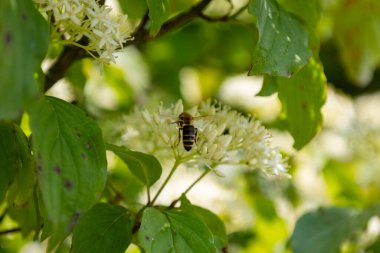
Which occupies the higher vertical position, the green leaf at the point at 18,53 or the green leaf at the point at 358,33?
the green leaf at the point at 18,53

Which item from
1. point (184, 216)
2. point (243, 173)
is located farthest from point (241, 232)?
point (184, 216)

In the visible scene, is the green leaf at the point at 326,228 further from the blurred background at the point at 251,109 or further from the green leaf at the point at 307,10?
the green leaf at the point at 307,10

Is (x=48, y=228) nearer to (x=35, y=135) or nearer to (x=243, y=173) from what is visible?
(x=35, y=135)

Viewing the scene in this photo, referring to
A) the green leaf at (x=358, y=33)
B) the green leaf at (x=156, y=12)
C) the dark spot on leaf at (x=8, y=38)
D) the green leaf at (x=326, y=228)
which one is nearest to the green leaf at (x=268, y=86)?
the green leaf at (x=156, y=12)

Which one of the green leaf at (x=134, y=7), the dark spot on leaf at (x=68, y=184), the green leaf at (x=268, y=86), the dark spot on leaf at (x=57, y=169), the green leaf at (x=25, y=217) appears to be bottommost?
the green leaf at (x=25, y=217)

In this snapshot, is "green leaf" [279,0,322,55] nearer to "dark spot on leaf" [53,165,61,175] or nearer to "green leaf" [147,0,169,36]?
"green leaf" [147,0,169,36]

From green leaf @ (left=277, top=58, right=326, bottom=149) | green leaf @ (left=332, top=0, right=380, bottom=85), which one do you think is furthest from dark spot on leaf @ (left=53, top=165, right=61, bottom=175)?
green leaf @ (left=332, top=0, right=380, bottom=85)

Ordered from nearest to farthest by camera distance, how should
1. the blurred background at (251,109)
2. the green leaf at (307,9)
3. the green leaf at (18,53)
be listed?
the green leaf at (18,53)
the green leaf at (307,9)
the blurred background at (251,109)
